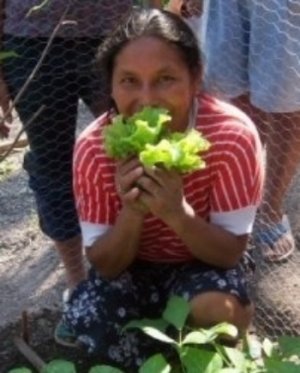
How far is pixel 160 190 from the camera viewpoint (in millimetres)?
1395

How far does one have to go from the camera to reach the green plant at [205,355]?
1.26m

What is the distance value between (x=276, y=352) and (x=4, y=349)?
2.43ft

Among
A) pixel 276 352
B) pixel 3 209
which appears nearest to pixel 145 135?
pixel 276 352

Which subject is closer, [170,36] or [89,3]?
[170,36]

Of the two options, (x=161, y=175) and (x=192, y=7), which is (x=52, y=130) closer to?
(x=192, y=7)

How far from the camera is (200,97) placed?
167cm

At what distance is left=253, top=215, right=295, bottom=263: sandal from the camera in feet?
7.34

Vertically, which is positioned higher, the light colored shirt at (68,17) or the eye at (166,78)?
the eye at (166,78)

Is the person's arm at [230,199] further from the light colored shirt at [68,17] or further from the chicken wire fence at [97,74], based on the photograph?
the light colored shirt at [68,17]

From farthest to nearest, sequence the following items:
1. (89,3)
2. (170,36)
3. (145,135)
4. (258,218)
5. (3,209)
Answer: (3,209) < (258,218) < (89,3) < (170,36) < (145,135)

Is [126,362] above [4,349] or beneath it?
above

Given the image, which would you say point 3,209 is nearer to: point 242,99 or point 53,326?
point 53,326

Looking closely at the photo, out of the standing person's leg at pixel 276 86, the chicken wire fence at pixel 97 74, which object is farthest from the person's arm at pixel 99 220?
the standing person's leg at pixel 276 86

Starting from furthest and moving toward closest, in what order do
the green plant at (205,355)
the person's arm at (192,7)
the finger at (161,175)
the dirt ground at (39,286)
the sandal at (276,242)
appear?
the sandal at (276,242) < the person's arm at (192,7) < the dirt ground at (39,286) < the finger at (161,175) < the green plant at (205,355)
